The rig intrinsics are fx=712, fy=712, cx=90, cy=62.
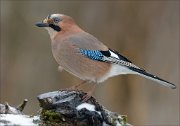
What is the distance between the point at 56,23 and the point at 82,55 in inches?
17.6

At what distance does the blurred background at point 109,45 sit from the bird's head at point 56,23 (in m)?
6.60

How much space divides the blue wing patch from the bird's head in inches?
13.9

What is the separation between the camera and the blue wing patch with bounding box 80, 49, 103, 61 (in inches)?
279

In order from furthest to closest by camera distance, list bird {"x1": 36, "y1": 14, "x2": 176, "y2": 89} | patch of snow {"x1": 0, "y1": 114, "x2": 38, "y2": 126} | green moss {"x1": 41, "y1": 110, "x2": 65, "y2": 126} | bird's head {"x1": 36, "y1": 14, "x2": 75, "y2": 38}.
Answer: bird's head {"x1": 36, "y1": 14, "x2": 75, "y2": 38}
bird {"x1": 36, "y1": 14, "x2": 176, "y2": 89}
green moss {"x1": 41, "y1": 110, "x2": 65, "y2": 126}
patch of snow {"x1": 0, "y1": 114, "x2": 38, "y2": 126}

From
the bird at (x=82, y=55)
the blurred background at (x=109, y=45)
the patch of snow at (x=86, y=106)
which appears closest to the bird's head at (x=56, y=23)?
the bird at (x=82, y=55)

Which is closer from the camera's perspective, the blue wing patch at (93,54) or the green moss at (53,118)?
the green moss at (53,118)

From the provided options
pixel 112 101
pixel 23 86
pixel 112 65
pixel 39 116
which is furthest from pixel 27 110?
pixel 39 116

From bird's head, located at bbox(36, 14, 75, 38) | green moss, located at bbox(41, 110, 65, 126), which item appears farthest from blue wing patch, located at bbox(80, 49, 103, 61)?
green moss, located at bbox(41, 110, 65, 126)

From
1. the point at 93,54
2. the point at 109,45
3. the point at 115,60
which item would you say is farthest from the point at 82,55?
the point at 109,45

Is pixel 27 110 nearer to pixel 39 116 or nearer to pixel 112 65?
Answer: pixel 112 65

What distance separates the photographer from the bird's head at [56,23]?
7.16 meters

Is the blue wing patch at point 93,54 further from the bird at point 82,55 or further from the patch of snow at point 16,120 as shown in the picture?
the patch of snow at point 16,120

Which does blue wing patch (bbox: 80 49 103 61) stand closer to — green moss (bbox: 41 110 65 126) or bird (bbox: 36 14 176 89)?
bird (bbox: 36 14 176 89)

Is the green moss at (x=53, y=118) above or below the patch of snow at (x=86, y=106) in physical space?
below
